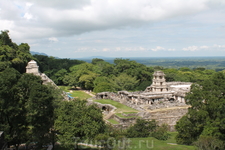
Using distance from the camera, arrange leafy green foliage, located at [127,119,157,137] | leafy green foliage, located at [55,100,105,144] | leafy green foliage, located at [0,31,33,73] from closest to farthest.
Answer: leafy green foliage, located at [55,100,105,144]
leafy green foliage, located at [127,119,157,137]
leafy green foliage, located at [0,31,33,73]

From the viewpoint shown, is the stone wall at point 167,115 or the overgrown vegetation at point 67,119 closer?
the overgrown vegetation at point 67,119

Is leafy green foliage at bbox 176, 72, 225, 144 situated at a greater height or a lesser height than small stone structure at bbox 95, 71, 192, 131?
greater

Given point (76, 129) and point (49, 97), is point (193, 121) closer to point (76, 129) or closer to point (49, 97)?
point (76, 129)

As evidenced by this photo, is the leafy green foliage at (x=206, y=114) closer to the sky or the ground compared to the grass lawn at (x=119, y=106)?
closer to the sky

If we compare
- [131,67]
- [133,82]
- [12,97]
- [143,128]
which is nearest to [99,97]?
[133,82]

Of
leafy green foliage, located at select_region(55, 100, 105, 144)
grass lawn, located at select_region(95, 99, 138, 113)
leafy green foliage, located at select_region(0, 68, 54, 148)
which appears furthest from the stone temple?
leafy green foliage, located at select_region(0, 68, 54, 148)

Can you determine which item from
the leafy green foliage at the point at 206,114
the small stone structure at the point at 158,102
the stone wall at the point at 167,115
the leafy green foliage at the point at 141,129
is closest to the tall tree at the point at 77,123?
the leafy green foliage at the point at 141,129

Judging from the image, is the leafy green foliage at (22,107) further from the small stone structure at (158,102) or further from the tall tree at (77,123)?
the small stone structure at (158,102)

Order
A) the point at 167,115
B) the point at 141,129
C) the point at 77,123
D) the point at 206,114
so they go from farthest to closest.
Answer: the point at 167,115
the point at 141,129
the point at 206,114
the point at 77,123

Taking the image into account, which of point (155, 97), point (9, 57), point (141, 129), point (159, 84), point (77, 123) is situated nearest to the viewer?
point (77, 123)

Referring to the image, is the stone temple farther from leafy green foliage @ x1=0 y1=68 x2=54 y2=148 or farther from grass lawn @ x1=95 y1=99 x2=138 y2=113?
leafy green foliage @ x1=0 y1=68 x2=54 y2=148

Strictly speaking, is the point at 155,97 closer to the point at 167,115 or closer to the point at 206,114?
the point at 167,115

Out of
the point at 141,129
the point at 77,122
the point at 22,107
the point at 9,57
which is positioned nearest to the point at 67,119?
the point at 77,122
